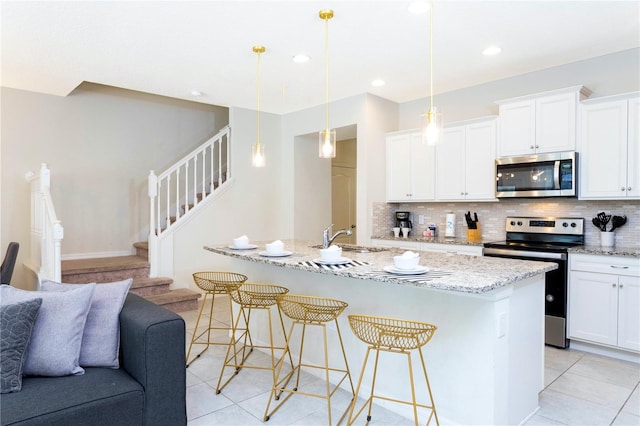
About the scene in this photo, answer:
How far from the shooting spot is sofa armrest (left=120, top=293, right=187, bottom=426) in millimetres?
2020

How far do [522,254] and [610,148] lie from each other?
48.9 inches

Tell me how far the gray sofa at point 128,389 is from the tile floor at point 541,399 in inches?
22.9

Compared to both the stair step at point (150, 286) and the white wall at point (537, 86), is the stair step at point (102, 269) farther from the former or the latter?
the white wall at point (537, 86)

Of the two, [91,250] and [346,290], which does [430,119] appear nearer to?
[346,290]

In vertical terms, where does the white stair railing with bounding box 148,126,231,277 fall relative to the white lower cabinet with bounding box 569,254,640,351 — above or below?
above

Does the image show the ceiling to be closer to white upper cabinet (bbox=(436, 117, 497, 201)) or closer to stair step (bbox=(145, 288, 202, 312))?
white upper cabinet (bbox=(436, 117, 497, 201))

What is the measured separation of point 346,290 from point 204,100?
3.95 metres

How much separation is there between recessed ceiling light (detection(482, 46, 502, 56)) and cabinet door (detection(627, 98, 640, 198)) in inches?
48.8

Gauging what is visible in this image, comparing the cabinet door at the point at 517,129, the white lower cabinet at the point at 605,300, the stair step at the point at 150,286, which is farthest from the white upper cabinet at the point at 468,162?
the stair step at the point at 150,286

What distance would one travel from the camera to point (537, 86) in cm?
452

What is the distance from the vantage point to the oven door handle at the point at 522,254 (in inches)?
151

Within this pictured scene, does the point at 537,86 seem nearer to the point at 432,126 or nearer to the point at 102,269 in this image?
the point at 432,126

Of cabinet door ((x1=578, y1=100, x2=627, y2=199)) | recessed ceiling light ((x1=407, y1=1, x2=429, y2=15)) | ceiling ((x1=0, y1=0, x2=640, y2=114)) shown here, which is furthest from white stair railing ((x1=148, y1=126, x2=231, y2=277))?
cabinet door ((x1=578, y1=100, x2=627, y2=199))

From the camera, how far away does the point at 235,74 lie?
4.58 meters
